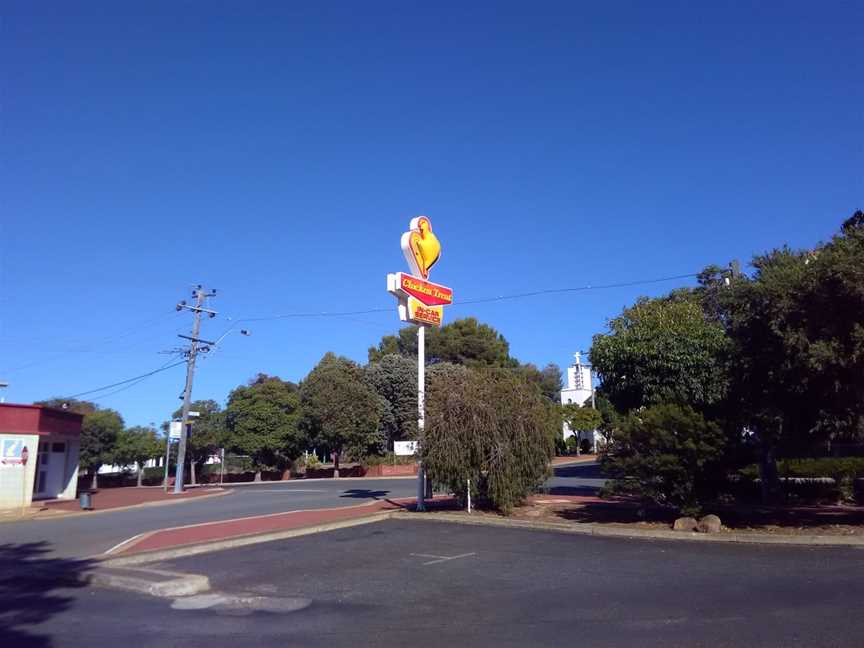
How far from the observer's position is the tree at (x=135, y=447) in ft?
175

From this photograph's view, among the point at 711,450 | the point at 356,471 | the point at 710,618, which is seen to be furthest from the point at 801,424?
the point at 356,471

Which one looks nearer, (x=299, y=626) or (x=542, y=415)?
(x=299, y=626)

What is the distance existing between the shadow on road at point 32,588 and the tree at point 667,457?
10635 mm

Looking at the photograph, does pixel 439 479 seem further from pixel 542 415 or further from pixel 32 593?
pixel 32 593

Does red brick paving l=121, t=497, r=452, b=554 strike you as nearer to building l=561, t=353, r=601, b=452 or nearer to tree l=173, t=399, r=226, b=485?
tree l=173, t=399, r=226, b=485

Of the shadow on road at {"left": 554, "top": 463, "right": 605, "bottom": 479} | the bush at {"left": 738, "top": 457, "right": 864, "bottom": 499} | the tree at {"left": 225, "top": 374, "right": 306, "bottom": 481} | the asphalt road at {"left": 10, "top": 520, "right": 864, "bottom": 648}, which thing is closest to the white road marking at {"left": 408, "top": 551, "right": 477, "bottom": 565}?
the asphalt road at {"left": 10, "top": 520, "right": 864, "bottom": 648}

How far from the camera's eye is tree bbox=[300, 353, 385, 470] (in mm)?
47656

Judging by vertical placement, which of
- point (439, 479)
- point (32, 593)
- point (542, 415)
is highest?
point (542, 415)

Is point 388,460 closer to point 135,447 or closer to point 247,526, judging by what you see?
point 135,447

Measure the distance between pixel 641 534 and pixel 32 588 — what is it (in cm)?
1073

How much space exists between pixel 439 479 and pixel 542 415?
326 cm

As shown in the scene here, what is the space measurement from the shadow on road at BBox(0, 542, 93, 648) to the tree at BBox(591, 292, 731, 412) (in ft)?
41.8

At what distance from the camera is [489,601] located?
8.84 m

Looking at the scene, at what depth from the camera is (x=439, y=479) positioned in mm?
19078
